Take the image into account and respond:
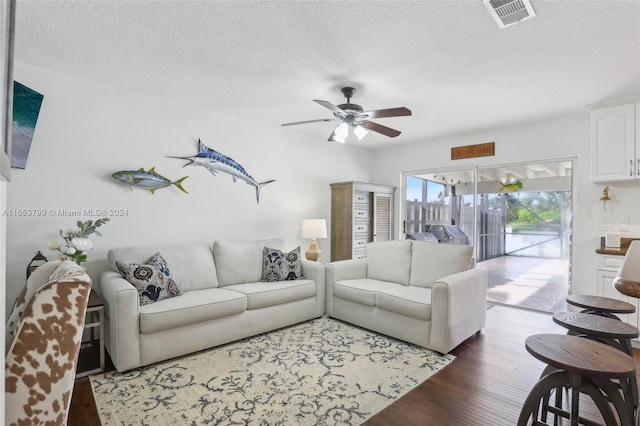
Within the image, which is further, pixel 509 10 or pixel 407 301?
pixel 407 301

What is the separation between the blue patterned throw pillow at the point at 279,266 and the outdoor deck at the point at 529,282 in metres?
2.86

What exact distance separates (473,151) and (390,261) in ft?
7.34

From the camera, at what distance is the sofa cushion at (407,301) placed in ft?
9.64

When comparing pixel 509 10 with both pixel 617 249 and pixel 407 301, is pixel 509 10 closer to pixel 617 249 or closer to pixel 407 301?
pixel 407 301

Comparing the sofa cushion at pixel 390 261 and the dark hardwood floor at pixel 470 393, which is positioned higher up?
the sofa cushion at pixel 390 261

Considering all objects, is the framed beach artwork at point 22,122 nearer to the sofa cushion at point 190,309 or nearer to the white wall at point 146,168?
the white wall at point 146,168

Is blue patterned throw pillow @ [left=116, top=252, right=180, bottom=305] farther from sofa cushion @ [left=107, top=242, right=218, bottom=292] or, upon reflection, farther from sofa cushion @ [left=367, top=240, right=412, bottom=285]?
sofa cushion @ [left=367, top=240, right=412, bottom=285]

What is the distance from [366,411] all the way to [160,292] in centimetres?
194

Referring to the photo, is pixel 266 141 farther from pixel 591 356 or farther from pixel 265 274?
pixel 591 356

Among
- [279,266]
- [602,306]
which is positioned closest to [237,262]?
[279,266]

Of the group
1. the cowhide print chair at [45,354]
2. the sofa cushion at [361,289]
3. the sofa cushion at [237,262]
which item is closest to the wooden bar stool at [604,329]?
the sofa cushion at [361,289]

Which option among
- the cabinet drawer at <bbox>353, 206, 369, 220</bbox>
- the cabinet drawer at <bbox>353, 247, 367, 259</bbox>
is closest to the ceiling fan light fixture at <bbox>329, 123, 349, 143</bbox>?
the cabinet drawer at <bbox>353, 206, 369, 220</bbox>

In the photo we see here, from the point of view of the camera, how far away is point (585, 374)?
1.42 metres

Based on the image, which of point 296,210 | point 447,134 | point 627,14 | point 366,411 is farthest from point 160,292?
point 447,134
